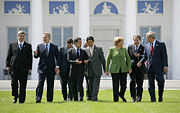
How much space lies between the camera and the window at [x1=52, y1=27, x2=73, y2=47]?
24.4 metres

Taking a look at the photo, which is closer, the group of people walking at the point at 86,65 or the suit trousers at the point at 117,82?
the group of people walking at the point at 86,65

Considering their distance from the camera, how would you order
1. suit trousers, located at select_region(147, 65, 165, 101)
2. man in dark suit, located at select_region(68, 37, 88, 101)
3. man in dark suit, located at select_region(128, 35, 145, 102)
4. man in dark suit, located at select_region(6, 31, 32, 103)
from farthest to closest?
1. man in dark suit, located at select_region(128, 35, 145, 102)
2. man in dark suit, located at select_region(68, 37, 88, 101)
3. suit trousers, located at select_region(147, 65, 165, 101)
4. man in dark suit, located at select_region(6, 31, 32, 103)

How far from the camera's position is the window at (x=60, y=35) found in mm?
24422

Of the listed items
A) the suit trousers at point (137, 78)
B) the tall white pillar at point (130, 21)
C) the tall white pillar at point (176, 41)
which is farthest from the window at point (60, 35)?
the suit trousers at point (137, 78)

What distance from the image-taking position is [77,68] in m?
10.3

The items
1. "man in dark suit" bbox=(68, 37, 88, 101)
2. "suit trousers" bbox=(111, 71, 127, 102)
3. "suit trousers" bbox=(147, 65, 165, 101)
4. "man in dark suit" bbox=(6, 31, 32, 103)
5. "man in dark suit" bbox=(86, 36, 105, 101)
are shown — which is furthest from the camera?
"man in dark suit" bbox=(86, 36, 105, 101)

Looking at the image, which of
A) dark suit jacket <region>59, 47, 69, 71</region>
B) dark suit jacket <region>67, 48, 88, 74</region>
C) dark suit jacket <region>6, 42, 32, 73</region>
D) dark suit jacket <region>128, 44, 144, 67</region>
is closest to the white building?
dark suit jacket <region>59, 47, 69, 71</region>

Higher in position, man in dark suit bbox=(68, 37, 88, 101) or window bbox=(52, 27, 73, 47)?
window bbox=(52, 27, 73, 47)

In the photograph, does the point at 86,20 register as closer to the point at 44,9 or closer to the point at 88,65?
the point at 44,9

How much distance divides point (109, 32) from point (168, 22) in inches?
160

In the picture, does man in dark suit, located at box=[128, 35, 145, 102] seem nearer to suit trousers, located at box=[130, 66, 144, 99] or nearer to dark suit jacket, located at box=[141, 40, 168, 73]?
suit trousers, located at box=[130, 66, 144, 99]

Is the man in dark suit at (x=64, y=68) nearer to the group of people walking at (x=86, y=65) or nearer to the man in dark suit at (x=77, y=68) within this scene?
the group of people walking at (x=86, y=65)

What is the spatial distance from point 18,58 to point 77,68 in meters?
1.73

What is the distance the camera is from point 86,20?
21.6 metres
